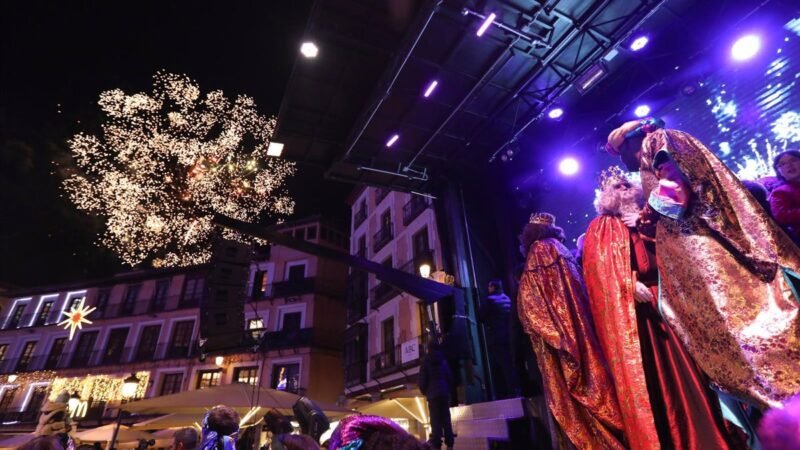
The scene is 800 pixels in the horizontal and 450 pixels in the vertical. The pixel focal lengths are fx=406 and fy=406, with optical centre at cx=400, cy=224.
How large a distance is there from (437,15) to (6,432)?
36.2 metres

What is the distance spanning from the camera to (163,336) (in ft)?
86.7

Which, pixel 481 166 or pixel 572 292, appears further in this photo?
pixel 481 166

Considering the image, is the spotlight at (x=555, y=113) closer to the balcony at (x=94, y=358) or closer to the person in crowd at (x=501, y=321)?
the person in crowd at (x=501, y=321)

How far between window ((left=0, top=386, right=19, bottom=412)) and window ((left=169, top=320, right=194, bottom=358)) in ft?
41.7

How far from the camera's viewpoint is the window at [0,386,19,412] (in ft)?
91.5

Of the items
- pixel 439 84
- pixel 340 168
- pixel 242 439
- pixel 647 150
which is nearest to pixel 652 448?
pixel 647 150

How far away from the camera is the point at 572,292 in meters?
2.96

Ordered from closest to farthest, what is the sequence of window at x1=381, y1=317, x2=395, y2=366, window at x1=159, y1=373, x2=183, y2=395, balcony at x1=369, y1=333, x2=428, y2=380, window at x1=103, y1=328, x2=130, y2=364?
1. balcony at x1=369, y1=333, x2=428, y2=380
2. window at x1=381, y1=317, x2=395, y2=366
3. window at x1=159, y1=373, x2=183, y2=395
4. window at x1=103, y1=328, x2=130, y2=364

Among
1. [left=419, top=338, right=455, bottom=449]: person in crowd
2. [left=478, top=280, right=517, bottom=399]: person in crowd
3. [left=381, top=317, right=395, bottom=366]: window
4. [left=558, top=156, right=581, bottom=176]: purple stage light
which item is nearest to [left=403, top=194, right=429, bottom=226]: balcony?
[left=381, top=317, right=395, bottom=366]: window

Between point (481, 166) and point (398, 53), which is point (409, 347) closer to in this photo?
point (481, 166)

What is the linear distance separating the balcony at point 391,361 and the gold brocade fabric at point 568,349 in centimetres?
1251

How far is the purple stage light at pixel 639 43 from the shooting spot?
5871 millimetres

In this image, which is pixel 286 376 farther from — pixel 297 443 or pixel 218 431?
pixel 297 443

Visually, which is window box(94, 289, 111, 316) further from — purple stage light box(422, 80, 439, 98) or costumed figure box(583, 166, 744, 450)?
costumed figure box(583, 166, 744, 450)
